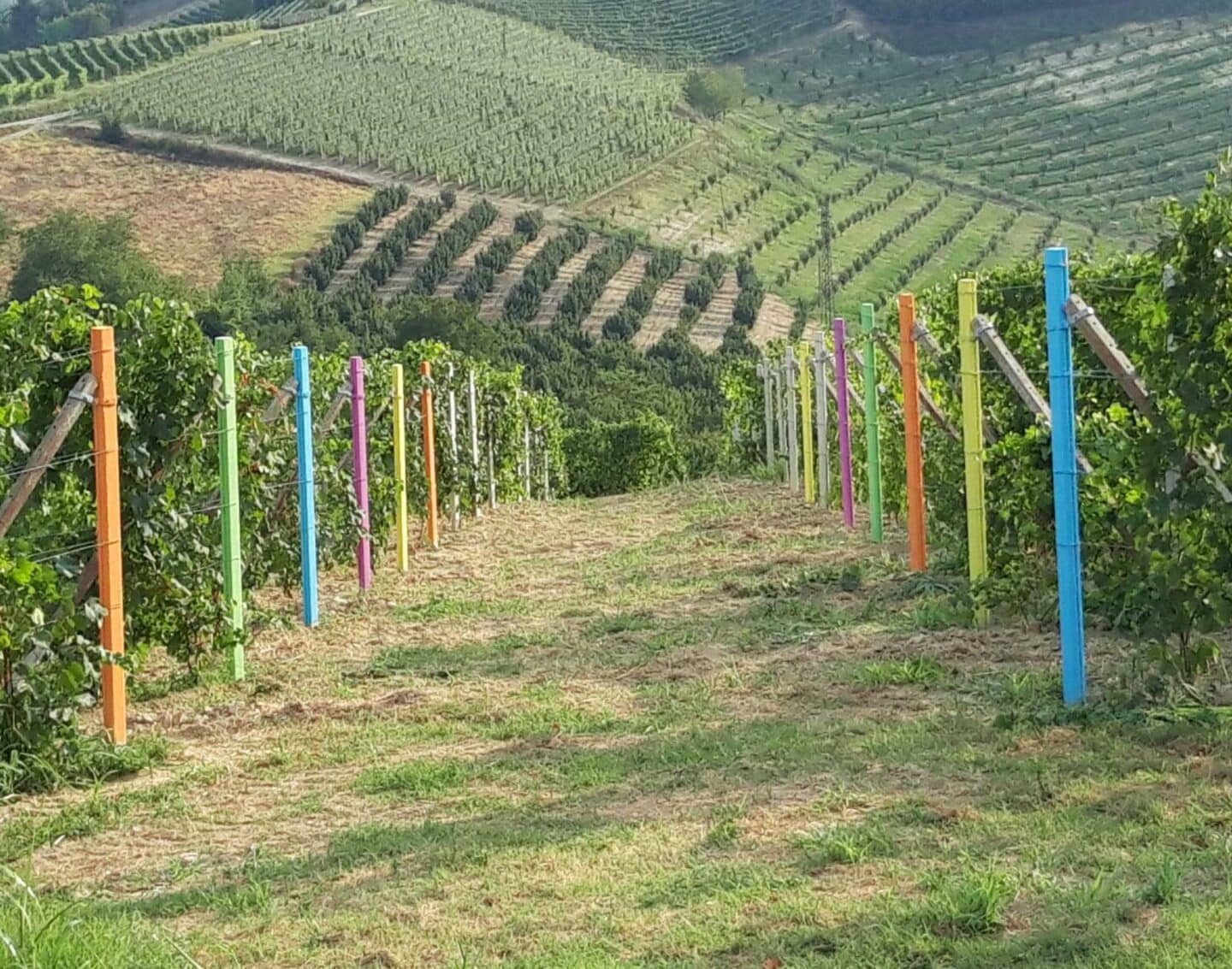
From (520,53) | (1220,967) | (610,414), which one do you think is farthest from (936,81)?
(1220,967)

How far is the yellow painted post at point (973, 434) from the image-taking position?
8.47 m

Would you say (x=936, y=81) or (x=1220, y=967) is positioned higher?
(x=936, y=81)

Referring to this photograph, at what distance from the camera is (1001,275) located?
32.8 feet

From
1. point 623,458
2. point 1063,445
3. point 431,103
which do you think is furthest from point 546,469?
point 431,103

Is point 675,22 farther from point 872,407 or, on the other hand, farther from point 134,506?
point 134,506

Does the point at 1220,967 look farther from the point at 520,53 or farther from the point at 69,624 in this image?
the point at 520,53

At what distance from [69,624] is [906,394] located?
5.91m

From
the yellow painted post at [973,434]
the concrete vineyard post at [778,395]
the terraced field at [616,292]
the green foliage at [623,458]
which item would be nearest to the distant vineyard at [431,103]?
the terraced field at [616,292]

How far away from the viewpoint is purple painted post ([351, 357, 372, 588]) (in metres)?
11.8

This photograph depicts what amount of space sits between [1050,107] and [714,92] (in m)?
20.9

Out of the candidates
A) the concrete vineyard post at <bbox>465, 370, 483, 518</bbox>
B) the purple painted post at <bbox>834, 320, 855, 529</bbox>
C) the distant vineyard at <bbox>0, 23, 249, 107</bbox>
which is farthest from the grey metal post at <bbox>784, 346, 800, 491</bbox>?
the distant vineyard at <bbox>0, 23, 249, 107</bbox>

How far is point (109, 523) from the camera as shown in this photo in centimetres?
677

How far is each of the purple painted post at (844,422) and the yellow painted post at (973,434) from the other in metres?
5.57

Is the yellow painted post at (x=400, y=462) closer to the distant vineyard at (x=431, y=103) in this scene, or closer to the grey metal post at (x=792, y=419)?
the grey metal post at (x=792, y=419)
